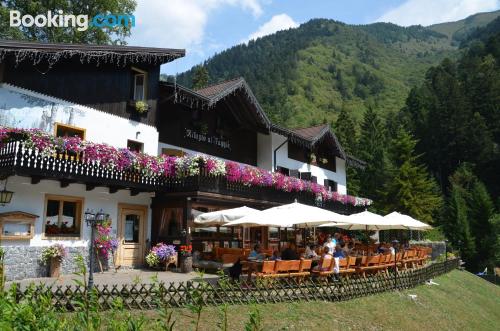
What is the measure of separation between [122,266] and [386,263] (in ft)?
32.6

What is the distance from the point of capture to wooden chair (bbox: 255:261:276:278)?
1240cm

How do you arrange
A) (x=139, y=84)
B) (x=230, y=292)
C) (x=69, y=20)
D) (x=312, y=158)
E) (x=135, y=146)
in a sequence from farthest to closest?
(x=312, y=158)
(x=69, y=20)
(x=139, y=84)
(x=135, y=146)
(x=230, y=292)

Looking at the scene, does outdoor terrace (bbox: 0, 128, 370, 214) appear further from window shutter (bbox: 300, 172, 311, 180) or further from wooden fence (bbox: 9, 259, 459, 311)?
window shutter (bbox: 300, 172, 311, 180)

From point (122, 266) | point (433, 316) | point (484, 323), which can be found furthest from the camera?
point (122, 266)

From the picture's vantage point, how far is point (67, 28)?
29.0 meters

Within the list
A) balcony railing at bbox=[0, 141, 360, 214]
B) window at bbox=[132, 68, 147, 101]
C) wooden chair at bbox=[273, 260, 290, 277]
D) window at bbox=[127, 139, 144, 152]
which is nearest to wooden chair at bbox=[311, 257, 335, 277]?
wooden chair at bbox=[273, 260, 290, 277]

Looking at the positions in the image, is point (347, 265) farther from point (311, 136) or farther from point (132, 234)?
point (311, 136)

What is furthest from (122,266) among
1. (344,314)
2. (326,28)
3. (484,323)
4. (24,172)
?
(326,28)

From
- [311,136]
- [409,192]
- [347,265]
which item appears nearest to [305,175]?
[311,136]

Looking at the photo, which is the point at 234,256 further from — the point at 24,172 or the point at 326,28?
the point at 326,28

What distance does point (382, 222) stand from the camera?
703 inches

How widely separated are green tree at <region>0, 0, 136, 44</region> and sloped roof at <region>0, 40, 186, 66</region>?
1161cm

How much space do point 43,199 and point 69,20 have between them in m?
17.2

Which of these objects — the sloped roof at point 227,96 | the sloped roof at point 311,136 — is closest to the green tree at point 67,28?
the sloped roof at point 227,96
